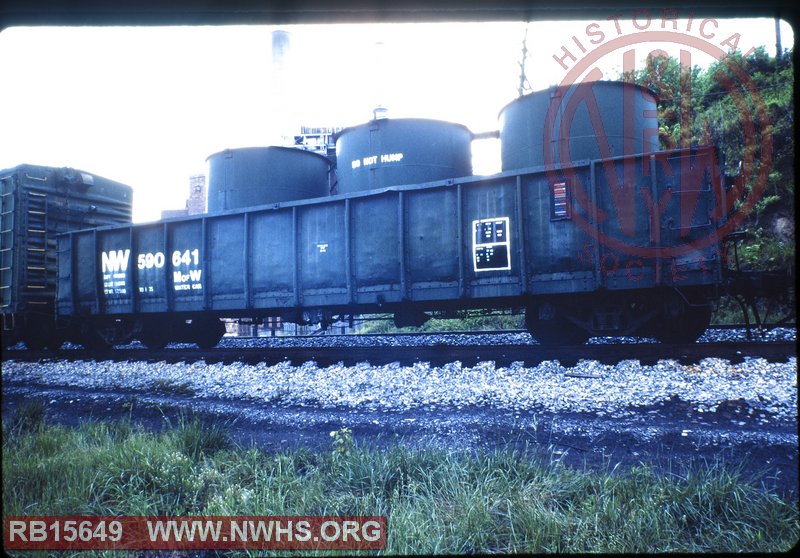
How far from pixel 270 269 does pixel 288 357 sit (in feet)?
5.93

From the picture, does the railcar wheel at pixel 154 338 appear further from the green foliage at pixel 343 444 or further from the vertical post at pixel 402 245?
the green foliage at pixel 343 444

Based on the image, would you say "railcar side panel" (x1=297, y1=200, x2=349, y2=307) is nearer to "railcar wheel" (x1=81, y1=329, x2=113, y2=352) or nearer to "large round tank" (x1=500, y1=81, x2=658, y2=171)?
"large round tank" (x1=500, y1=81, x2=658, y2=171)

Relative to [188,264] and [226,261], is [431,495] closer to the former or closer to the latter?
[226,261]

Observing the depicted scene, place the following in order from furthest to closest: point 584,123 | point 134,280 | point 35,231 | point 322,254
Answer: point 35,231 → point 134,280 → point 322,254 → point 584,123

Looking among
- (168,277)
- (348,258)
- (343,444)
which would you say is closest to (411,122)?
(348,258)

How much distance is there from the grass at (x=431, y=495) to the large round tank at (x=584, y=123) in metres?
5.18

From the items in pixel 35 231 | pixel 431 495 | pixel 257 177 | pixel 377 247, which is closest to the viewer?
pixel 431 495

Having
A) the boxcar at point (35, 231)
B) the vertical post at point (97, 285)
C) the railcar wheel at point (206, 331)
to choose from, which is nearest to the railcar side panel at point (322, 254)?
the railcar wheel at point (206, 331)

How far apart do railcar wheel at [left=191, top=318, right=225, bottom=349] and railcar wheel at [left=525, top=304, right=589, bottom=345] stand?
709 centimetres

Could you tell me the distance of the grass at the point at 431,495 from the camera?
2088 millimetres

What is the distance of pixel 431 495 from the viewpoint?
8.11 feet

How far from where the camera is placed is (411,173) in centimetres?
788

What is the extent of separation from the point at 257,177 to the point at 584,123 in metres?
6.46

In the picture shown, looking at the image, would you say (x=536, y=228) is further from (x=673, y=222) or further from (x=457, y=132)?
(x=457, y=132)
